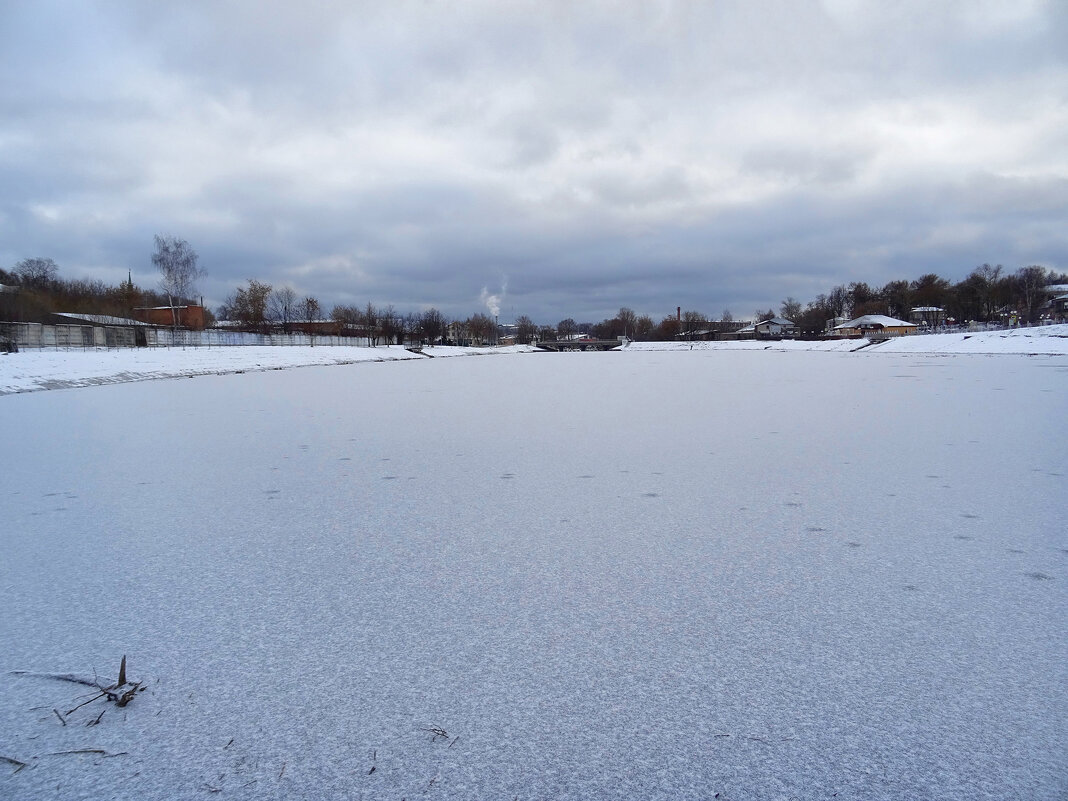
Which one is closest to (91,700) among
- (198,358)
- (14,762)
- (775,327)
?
(14,762)

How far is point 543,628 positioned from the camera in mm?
2262

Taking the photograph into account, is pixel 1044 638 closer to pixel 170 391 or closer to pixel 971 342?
pixel 170 391

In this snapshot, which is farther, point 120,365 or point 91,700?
point 120,365

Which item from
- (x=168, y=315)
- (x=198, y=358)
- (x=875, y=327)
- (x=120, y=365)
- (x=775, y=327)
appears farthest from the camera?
(x=775, y=327)

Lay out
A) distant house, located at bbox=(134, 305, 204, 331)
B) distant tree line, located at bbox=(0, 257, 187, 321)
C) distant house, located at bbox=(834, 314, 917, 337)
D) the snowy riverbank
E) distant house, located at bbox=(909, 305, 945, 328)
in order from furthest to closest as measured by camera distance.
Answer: distant house, located at bbox=(909, 305, 945, 328) → distant house, located at bbox=(834, 314, 917, 337) → distant house, located at bbox=(134, 305, 204, 331) → distant tree line, located at bbox=(0, 257, 187, 321) → the snowy riverbank

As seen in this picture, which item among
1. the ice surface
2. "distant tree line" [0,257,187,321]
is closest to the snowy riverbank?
the ice surface

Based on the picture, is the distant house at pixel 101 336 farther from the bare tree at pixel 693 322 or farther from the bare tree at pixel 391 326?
the bare tree at pixel 693 322

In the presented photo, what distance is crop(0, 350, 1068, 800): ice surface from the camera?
157cm

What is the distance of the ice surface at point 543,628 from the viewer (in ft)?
5.16

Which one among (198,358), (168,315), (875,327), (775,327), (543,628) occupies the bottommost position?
(543,628)

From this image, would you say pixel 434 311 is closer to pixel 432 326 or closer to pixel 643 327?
pixel 432 326

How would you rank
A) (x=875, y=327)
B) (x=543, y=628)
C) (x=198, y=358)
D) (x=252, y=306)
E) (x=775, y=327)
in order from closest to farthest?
(x=543, y=628), (x=198, y=358), (x=252, y=306), (x=875, y=327), (x=775, y=327)

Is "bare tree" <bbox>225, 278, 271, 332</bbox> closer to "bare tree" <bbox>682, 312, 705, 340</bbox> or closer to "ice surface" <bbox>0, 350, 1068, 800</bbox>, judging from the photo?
"ice surface" <bbox>0, 350, 1068, 800</bbox>

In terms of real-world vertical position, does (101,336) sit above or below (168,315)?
below
